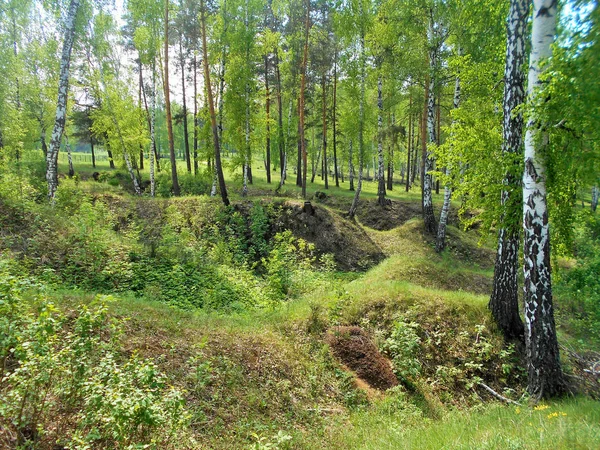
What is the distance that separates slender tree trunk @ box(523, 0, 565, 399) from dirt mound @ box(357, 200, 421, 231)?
14.3 m

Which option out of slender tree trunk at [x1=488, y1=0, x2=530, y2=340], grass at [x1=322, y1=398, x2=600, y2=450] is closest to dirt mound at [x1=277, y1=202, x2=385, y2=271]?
slender tree trunk at [x1=488, y1=0, x2=530, y2=340]

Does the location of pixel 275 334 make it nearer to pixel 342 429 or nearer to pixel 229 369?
pixel 229 369

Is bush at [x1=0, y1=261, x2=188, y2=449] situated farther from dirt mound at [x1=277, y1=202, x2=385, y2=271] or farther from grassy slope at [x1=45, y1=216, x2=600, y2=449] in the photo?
dirt mound at [x1=277, y1=202, x2=385, y2=271]

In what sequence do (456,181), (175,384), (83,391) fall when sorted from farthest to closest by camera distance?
(456,181)
(175,384)
(83,391)

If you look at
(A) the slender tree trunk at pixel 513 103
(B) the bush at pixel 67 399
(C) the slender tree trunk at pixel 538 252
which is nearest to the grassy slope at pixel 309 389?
(C) the slender tree trunk at pixel 538 252

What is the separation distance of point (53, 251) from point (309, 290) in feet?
22.6

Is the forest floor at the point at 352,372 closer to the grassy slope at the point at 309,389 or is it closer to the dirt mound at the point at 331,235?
the grassy slope at the point at 309,389

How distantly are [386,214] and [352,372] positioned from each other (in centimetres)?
1604

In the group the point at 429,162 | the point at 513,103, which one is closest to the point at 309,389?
the point at 513,103

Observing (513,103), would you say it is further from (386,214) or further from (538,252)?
(386,214)

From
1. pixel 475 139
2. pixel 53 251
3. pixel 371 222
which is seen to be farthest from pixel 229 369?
pixel 371 222

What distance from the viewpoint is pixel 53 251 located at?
26.1 feet

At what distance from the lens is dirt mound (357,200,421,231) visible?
789 inches

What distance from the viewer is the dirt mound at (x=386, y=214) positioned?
65.7 ft
